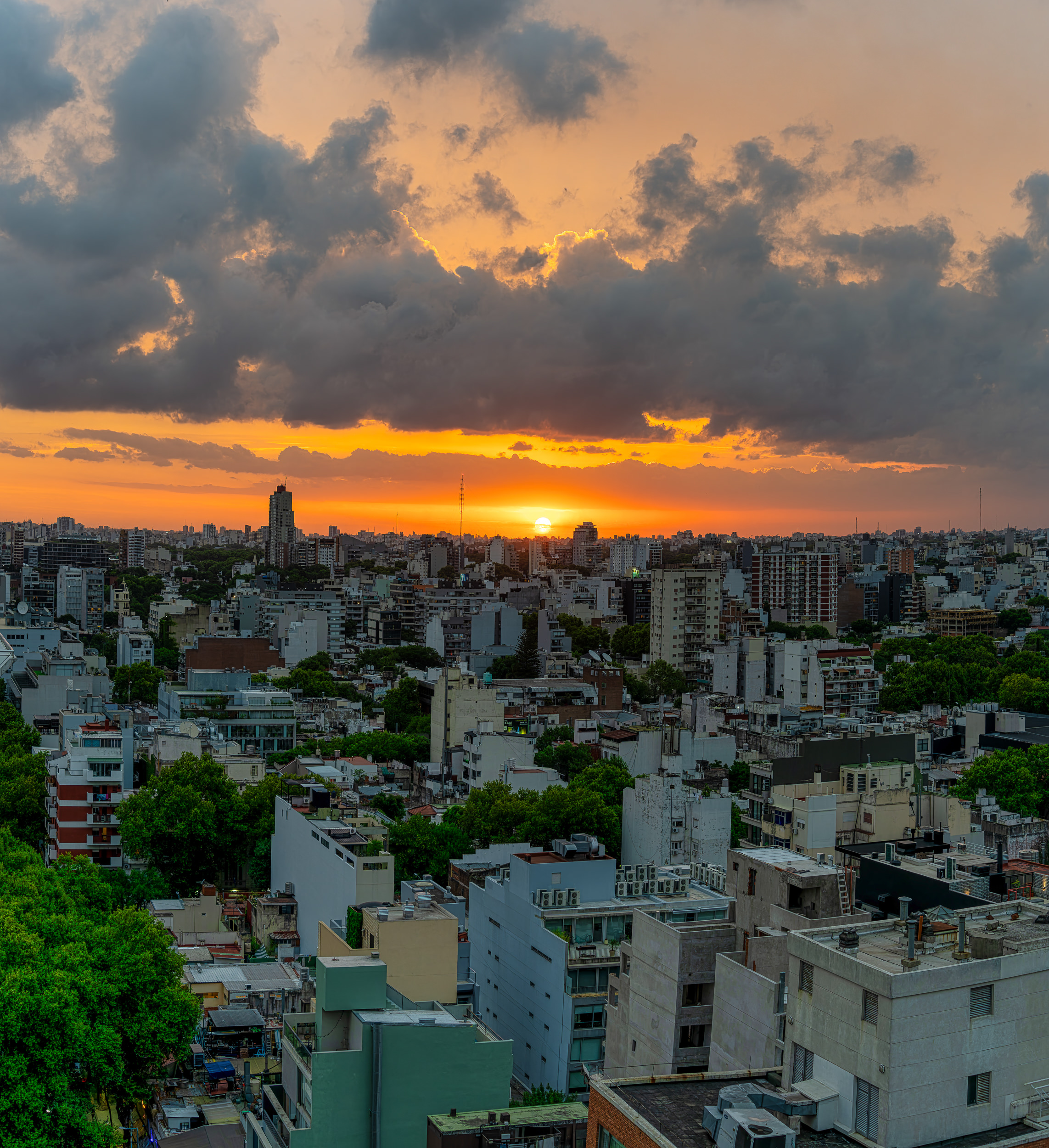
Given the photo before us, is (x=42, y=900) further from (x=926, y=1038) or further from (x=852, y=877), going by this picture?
(x=926, y=1038)

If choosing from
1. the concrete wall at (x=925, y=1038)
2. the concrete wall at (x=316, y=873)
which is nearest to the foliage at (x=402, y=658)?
the concrete wall at (x=316, y=873)

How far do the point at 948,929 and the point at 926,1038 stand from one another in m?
1.81

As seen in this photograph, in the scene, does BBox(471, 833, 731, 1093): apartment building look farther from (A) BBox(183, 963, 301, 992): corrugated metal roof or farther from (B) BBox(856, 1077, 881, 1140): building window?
(B) BBox(856, 1077, 881, 1140): building window

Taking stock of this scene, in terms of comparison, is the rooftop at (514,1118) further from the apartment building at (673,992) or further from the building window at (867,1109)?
the building window at (867,1109)

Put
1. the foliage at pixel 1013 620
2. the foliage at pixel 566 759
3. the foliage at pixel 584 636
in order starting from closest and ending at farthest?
the foliage at pixel 566 759 → the foliage at pixel 584 636 → the foliage at pixel 1013 620

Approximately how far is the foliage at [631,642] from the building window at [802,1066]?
85933 mm

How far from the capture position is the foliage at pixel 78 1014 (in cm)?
1869

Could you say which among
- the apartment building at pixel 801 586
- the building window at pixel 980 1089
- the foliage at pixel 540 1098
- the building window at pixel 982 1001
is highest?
the apartment building at pixel 801 586

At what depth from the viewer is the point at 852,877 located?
2316 centimetres

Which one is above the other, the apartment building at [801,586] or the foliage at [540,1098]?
the apartment building at [801,586]

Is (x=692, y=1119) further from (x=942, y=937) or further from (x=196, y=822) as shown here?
(x=196, y=822)

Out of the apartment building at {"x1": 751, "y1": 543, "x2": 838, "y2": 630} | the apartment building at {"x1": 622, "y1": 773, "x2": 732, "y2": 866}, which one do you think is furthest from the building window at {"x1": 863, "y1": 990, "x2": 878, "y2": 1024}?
the apartment building at {"x1": 751, "y1": 543, "x2": 838, "y2": 630}

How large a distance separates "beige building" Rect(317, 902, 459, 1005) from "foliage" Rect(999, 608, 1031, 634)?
95.9 meters

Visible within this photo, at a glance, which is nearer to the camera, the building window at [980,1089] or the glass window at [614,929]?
the building window at [980,1089]
